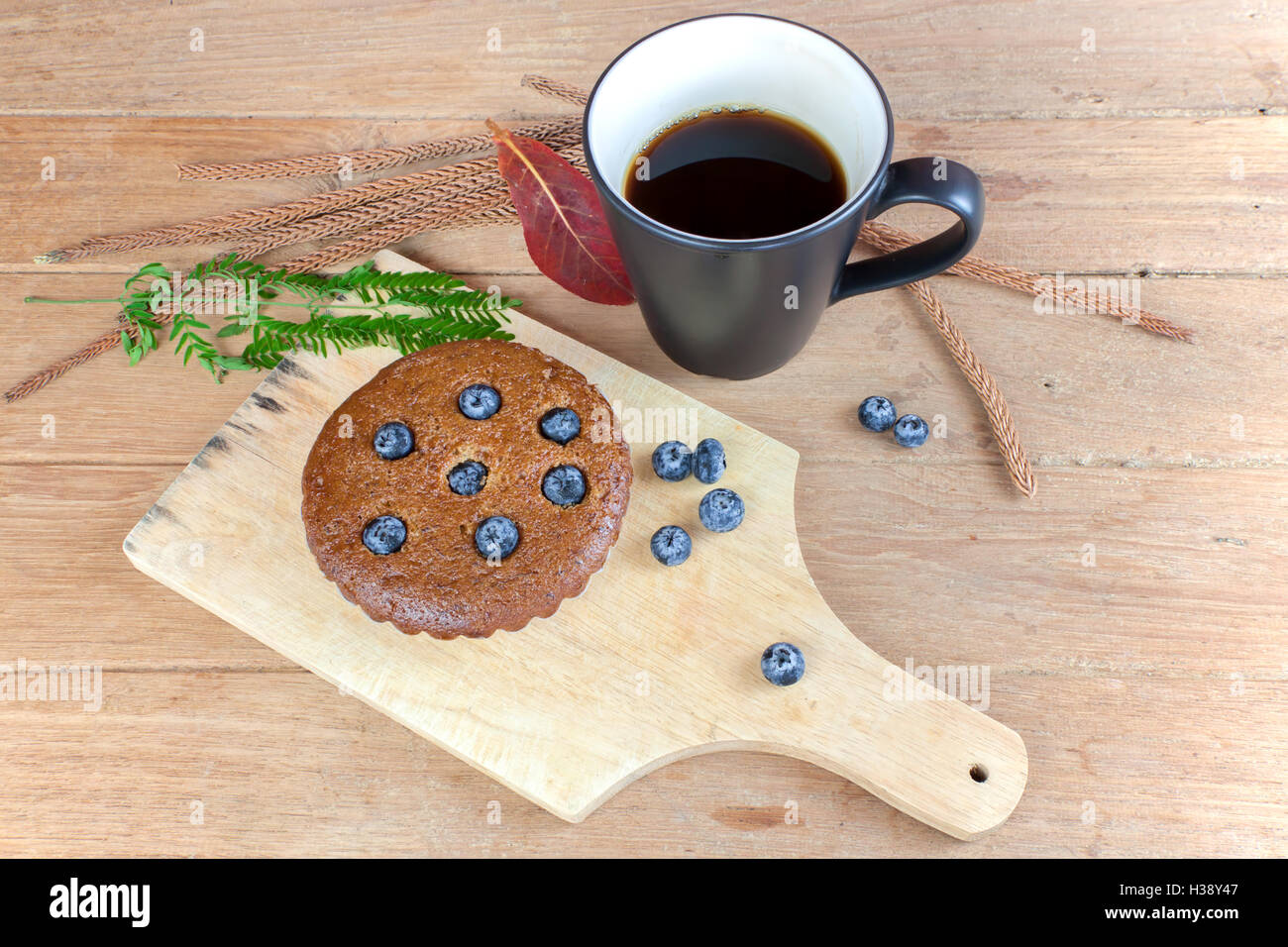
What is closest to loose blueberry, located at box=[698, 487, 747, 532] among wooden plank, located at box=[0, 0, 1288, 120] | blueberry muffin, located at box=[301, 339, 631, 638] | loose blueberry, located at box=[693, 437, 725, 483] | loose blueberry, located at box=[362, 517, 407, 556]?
loose blueberry, located at box=[693, 437, 725, 483]

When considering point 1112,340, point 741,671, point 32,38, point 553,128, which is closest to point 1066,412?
point 1112,340

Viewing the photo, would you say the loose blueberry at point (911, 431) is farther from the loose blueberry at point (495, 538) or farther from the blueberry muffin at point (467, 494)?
the loose blueberry at point (495, 538)

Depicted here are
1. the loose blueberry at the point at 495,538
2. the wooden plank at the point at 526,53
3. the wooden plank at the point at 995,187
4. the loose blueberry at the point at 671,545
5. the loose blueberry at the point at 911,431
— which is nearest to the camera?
the loose blueberry at the point at 495,538

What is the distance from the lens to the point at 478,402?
148cm

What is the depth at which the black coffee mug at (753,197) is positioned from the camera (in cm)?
127

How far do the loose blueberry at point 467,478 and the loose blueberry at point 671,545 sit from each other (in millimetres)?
291

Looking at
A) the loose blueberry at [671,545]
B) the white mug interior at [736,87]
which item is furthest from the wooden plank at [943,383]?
the white mug interior at [736,87]

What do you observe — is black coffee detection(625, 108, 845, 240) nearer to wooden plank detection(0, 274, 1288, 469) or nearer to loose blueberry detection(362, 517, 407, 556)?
wooden plank detection(0, 274, 1288, 469)

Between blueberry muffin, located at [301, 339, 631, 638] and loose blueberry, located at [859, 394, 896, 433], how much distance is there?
17.2 inches

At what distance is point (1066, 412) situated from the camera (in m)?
1.70

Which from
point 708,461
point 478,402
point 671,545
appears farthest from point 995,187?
point 478,402

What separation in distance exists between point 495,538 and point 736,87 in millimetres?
790

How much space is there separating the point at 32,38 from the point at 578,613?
5.72 ft

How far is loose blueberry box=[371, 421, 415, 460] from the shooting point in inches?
57.2
